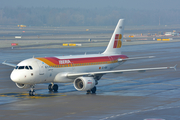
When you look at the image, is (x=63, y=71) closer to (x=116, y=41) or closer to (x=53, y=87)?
(x=53, y=87)

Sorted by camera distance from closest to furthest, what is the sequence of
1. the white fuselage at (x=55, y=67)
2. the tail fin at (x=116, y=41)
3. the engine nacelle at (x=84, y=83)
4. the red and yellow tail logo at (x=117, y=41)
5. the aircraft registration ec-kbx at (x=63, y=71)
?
the white fuselage at (x=55, y=67)
the aircraft registration ec-kbx at (x=63, y=71)
the engine nacelle at (x=84, y=83)
the tail fin at (x=116, y=41)
the red and yellow tail logo at (x=117, y=41)

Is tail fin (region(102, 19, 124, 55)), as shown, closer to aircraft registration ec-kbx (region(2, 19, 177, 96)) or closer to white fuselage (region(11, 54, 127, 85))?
aircraft registration ec-kbx (region(2, 19, 177, 96))

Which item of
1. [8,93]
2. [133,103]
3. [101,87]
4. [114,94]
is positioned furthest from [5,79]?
[133,103]

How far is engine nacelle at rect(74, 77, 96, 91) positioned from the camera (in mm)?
37375

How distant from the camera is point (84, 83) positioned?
3728cm

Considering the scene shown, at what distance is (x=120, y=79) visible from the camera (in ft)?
169

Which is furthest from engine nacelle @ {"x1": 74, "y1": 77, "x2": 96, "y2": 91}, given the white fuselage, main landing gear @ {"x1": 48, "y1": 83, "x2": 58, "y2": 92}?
main landing gear @ {"x1": 48, "y1": 83, "x2": 58, "y2": 92}

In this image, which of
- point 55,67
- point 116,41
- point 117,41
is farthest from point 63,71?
point 117,41

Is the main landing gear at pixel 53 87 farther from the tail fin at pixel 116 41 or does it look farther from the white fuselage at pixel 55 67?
the tail fin at pixel 116 41

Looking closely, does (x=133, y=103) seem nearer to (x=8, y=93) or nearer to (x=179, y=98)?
(x=179, y=98)

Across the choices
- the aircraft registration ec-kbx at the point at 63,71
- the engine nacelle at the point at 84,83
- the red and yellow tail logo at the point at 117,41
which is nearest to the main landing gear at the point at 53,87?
the aircraft registration ec-kbx at the point at 63,71

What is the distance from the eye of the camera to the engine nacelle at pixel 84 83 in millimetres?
37375

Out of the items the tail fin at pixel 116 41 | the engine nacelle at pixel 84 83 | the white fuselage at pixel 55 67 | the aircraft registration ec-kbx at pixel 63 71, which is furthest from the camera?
the tail fin at pixel 116 41

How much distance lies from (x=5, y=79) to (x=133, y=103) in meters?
24.6
